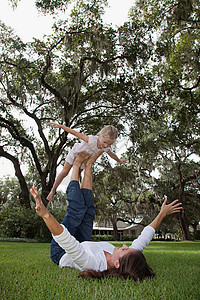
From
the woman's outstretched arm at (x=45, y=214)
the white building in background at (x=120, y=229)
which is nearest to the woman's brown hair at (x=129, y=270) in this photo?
the woman's outstretched arm at (x=45, y=214)

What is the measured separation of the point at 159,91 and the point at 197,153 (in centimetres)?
520

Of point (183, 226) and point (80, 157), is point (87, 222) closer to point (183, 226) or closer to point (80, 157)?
point (80, 157)

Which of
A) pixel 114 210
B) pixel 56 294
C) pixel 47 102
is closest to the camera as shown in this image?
pixel 56 294

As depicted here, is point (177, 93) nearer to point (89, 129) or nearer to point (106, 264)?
point (89, 129)

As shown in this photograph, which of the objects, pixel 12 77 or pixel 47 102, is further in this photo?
pixel 47 102

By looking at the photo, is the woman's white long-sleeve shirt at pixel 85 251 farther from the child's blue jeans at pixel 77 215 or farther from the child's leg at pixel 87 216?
the child's leg at pixel 87 216

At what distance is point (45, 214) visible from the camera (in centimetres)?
126

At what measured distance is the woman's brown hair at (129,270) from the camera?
1521mm

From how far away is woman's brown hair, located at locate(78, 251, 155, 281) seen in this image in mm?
1521

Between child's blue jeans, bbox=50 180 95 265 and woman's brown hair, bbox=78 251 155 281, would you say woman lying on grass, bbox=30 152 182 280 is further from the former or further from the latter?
child's blue jeans, bbox=50 180 95 265

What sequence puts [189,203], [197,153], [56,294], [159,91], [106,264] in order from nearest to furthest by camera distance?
[56,294] → [106,264] → [159,91] → [197,153] → [189,203]

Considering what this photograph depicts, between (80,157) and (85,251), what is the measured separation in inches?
60.3

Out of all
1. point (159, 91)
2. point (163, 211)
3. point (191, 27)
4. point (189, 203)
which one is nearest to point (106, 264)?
point (163, 211)

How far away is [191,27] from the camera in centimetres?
823
